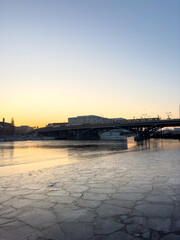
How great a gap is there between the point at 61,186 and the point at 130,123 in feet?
213

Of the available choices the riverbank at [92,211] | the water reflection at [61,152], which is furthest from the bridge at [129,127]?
the riverbank at [92,211]

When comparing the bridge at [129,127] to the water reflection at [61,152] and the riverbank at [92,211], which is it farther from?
the riverbank at [92,211]

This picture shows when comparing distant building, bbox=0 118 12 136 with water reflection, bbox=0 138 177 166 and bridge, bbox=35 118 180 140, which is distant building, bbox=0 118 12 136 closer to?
bridge, bbox=35 118 180 140

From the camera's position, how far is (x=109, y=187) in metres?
5.62

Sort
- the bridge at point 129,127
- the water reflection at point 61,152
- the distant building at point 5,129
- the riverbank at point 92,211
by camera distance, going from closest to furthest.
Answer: the riverbank at point 92,211 → the water reflection at point 61,152 → the bridge at point 129,127 → the distant building at point 5,129

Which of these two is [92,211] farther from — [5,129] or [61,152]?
[5,129]

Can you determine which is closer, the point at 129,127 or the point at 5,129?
the point at 129,127

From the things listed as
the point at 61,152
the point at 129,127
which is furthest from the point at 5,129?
the point at 61,152

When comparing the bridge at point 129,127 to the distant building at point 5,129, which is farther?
the distant building at point 5,129

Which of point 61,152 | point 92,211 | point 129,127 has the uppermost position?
point 129,127

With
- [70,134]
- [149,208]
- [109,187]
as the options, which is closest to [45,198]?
[109,187]

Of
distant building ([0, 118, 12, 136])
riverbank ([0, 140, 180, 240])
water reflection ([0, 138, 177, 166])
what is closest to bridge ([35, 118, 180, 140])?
water reflection ([0, 138, 177, 166])

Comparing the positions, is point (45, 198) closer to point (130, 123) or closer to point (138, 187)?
point (138, 187)

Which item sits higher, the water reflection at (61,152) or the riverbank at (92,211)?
the riverbank at (92,211)
